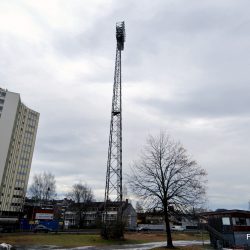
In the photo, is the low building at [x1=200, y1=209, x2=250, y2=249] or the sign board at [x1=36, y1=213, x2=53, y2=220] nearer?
the low building at [x1=200, y1=209, x2=250, y2=249]

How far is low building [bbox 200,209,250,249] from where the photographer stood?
104 feet

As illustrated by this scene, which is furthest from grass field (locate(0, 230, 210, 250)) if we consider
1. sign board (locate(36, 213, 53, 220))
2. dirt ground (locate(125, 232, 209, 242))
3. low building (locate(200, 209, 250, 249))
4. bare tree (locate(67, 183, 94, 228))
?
bare tree (locate(67, 183, 94, 228))

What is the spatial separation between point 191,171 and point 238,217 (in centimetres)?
864

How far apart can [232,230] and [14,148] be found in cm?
9106

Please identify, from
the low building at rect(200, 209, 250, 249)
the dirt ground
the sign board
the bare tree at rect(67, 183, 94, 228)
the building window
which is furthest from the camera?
the bare tree at rect(67, 183, 94, 228)

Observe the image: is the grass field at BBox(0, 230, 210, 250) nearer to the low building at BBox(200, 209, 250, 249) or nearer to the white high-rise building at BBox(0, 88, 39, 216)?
the low building at BBox(200, 209, 250, 249)

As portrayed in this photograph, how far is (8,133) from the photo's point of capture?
9419cm

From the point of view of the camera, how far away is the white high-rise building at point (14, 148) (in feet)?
309

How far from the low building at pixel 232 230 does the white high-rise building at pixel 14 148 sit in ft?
243

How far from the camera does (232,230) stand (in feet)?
106

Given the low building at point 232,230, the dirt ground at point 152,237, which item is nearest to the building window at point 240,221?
the low building at point 232,230

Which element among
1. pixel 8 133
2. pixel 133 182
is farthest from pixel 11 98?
Answer: pixel 133 182

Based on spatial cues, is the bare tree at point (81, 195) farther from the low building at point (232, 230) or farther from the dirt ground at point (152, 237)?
the low building at point (232, 230)

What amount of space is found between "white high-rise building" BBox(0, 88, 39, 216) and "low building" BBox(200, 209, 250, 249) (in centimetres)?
7407
